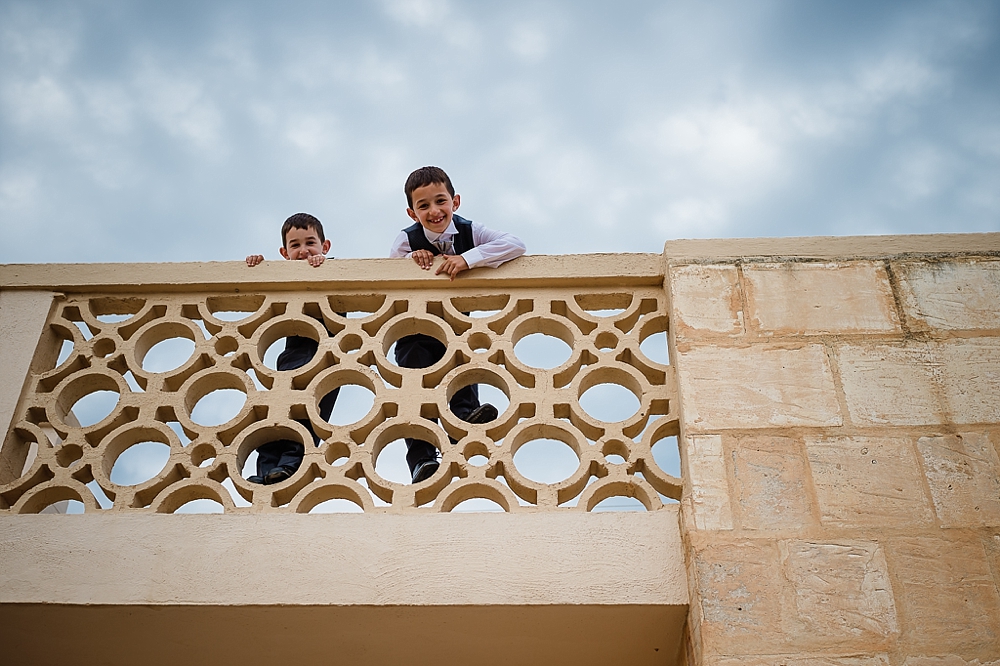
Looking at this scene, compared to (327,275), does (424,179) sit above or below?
above

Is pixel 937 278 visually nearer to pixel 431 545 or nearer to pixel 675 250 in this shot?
pixel 675 250

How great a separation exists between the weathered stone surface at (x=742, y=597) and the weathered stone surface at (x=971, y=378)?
0.85m

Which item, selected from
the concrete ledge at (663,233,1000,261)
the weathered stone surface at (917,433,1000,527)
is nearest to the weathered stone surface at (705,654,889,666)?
the weathered stone surface at (917,433,1000,527)

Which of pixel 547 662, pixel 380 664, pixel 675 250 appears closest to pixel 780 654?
pixel 547 662

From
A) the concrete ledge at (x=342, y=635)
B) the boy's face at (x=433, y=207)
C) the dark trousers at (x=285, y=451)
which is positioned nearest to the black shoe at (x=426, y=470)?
the dark trousers at (x=285, y=451)

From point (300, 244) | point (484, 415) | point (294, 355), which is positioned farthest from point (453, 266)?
point (300, 244)

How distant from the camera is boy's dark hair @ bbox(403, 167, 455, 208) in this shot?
483 cm

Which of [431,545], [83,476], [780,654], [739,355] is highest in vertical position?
[739,355]

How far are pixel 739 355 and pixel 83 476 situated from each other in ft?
7.56

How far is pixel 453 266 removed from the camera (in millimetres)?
4152

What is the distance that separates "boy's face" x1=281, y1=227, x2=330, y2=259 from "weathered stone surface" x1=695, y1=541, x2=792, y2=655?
2901mm

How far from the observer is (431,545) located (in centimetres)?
334

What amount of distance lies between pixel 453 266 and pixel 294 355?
1.08m

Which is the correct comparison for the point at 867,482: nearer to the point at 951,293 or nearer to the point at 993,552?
the point at 993,552
